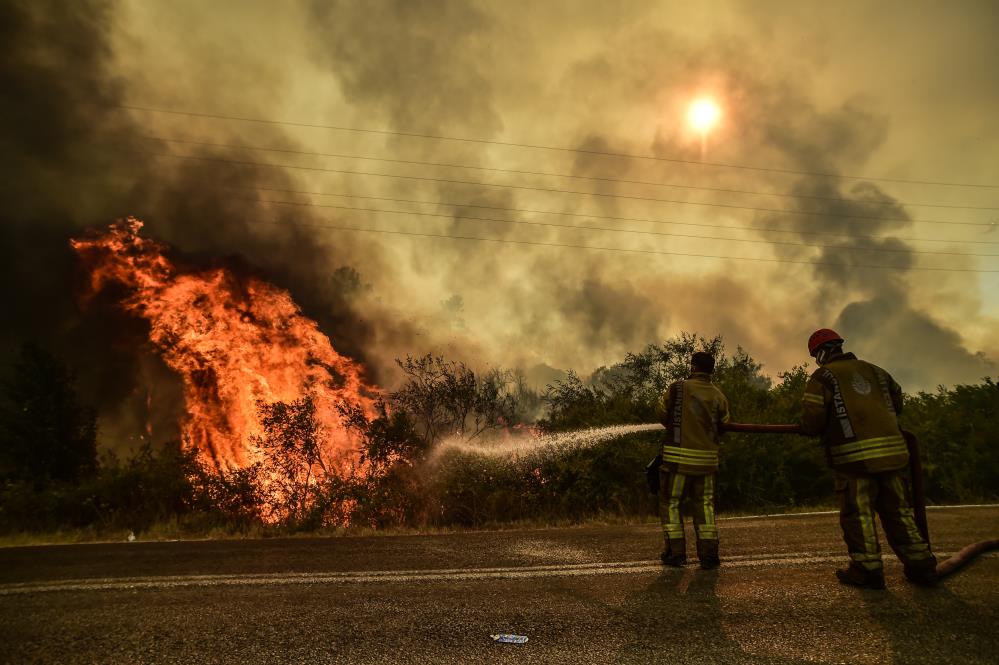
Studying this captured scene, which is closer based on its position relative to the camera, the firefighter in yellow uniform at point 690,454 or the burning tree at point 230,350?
the firefighter in yellow uniform at point 690,454

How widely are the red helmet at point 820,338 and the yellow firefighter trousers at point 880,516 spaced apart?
115 cm

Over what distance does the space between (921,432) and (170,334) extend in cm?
2955

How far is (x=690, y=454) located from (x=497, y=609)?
111 inches

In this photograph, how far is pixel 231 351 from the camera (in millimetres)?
25125

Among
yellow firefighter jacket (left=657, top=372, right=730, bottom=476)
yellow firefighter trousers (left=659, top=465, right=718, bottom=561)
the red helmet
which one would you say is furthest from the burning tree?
the red helmet

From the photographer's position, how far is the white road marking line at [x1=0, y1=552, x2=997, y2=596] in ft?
16.0

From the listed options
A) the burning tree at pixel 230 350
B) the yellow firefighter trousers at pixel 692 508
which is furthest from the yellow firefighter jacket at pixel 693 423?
the burning tree at pixel 230 350

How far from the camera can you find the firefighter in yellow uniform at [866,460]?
14.1 feet

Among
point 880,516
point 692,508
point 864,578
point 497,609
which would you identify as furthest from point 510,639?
point 880,516

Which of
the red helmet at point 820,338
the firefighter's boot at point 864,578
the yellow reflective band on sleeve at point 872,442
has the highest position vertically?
the red helmet at point 820,338

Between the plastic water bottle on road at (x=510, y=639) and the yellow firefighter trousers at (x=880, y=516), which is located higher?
the yellow firefighter trousers at (x=880, y=516)

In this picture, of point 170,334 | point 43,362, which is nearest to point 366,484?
point 43,362

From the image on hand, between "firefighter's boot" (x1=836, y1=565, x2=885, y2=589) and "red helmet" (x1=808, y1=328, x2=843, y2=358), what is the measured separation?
188 cm

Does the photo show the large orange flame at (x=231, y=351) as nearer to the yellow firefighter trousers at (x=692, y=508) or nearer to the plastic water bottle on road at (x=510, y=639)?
the yellow firefighter trousers at (x=692, y=508)
